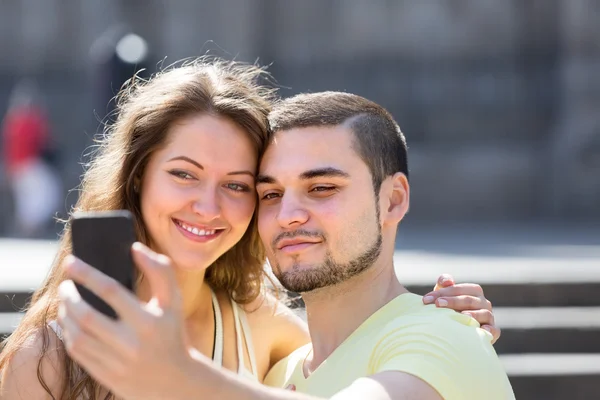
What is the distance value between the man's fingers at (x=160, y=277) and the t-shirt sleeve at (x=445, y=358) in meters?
0.75

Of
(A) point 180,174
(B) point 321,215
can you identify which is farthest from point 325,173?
(A) point 180,174

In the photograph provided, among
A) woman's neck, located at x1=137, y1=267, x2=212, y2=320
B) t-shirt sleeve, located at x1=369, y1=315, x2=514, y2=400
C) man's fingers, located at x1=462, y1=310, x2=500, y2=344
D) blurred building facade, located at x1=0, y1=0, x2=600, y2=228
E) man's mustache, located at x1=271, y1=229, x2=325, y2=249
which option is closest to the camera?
t-shirt sleeve, located at x1=369, y1=315, x2=514, y2=400

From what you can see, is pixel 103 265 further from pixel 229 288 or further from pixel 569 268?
pixel 569 268

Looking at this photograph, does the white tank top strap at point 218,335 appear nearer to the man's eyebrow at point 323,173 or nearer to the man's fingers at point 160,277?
the man's eyebrow at point 323,173

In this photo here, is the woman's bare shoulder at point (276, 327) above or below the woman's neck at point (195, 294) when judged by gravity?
below

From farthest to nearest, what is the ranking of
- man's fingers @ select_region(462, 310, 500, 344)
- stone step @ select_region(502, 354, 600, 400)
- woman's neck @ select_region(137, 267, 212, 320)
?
stone step @ select_region(502, 354, 600, 400) < woman's neck @ select_region(137, 267, 212, 320) < man's fingers @ select_region(462, 310, 500, 344)

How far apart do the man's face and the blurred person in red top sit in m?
8.70

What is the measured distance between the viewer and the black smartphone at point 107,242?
5.62ft

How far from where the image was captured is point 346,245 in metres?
2.74

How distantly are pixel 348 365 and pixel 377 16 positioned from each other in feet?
34.3

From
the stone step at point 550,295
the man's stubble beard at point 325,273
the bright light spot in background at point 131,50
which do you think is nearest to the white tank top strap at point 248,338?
the man's stubble beard at point 325,273

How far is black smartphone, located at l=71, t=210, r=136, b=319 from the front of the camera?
171 cm

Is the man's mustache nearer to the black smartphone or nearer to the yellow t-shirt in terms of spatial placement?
the yellow t-shirt

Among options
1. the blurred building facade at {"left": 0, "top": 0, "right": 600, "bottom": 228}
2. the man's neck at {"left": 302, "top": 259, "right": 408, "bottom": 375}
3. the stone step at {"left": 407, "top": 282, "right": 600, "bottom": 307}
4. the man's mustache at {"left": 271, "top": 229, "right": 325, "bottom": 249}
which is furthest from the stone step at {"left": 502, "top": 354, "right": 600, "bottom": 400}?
the blurred building facade at {"left": 0, "top": 0, "right": 600, "bottom": 228}
